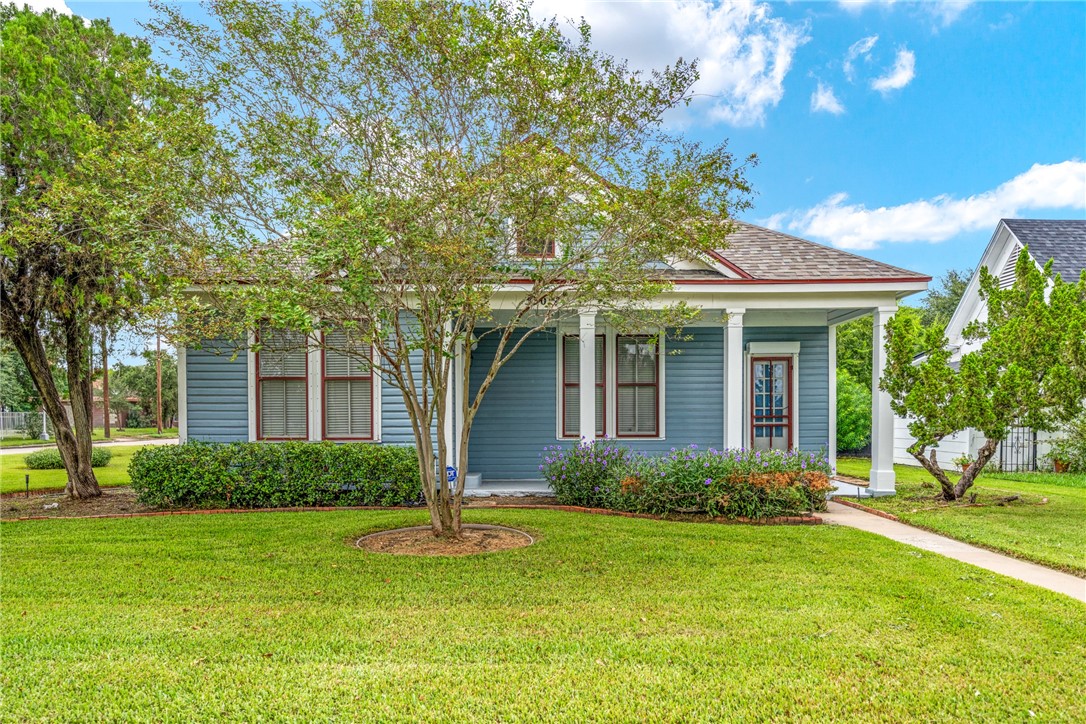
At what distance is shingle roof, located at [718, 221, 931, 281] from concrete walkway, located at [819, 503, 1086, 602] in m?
3.62

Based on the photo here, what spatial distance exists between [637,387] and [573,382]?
3.75 feet

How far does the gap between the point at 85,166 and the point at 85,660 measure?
5.11 metres

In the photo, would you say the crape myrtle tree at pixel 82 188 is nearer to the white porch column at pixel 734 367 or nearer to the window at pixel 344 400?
the window at pixel 344 400

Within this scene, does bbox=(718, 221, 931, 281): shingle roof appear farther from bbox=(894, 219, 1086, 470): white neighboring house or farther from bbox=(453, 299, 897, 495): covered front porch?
bbox=(894, 219, 1086, 470): white neighboring house

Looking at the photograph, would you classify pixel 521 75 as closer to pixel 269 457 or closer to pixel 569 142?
pixel 569 142

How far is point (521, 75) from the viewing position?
6.34 meters

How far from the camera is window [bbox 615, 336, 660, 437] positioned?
11.8 metres

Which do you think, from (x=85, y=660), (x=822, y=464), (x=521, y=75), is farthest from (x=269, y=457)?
(x=822, y=464)

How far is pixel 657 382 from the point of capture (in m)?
A: 11.8

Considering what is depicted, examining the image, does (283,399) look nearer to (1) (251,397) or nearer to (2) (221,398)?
(1) (251,397)

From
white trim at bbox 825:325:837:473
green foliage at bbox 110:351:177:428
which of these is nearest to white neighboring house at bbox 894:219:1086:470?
white trim at bbox 825:325:837:473

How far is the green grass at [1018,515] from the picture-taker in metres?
6.97

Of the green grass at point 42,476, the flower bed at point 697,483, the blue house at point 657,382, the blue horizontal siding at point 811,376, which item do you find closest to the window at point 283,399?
the blue house at point 657,382

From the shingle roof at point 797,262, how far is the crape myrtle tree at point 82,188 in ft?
23.8
